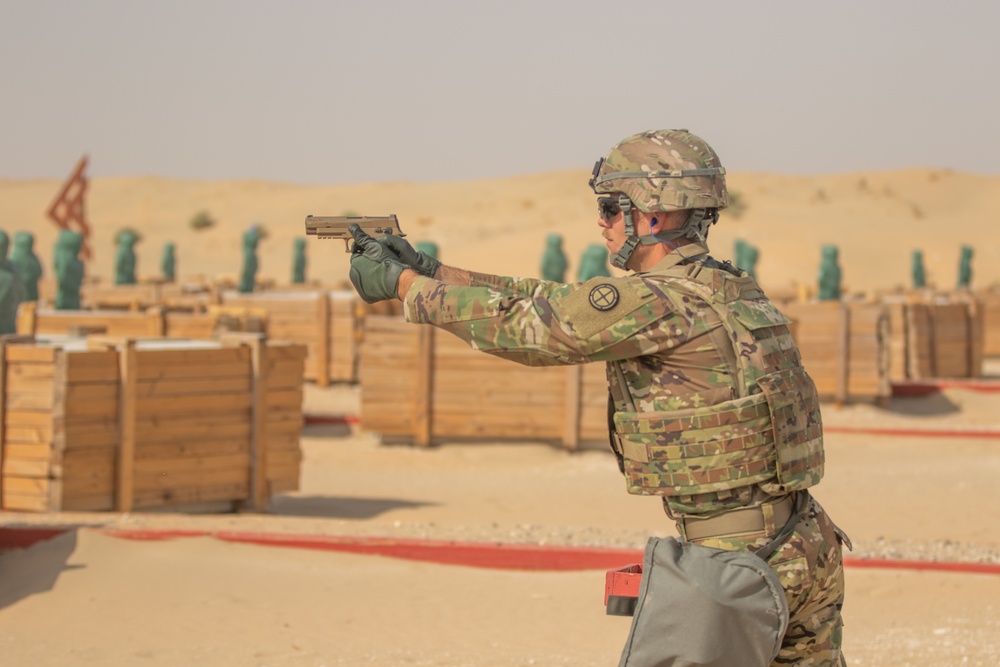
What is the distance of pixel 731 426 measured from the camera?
3.15m

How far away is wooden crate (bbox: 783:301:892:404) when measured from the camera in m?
18.0

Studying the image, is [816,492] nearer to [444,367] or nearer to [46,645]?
[444,367]

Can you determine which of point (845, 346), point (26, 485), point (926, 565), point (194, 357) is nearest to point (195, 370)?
point (194, 357)

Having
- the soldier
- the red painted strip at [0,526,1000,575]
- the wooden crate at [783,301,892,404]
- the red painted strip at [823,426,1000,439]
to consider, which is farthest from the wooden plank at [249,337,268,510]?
the wooden crate at [783,301,892,404]

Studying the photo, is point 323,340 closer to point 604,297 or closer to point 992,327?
point 604,297

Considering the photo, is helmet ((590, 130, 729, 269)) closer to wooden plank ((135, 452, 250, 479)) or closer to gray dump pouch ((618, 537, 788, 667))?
gray dump pouch ((618, 537, 788, 667))

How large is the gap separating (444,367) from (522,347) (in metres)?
10.9

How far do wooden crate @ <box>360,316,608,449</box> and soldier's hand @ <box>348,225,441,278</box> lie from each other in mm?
9946

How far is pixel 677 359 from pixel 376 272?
79 cm

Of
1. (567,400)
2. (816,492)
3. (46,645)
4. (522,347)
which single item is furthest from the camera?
(567,400)

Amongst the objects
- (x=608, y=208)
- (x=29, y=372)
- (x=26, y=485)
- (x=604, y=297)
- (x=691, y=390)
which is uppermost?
(x=608, y=208)

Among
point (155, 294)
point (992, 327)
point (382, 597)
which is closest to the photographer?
point (382, 597)

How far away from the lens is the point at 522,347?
312 centimetres

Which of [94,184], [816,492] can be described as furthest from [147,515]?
[94,184]
